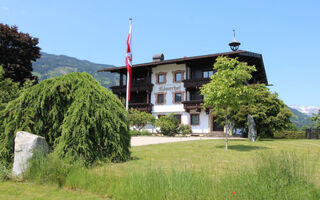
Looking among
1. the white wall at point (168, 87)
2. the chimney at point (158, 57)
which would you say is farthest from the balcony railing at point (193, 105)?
the chimney at point (158, 57)

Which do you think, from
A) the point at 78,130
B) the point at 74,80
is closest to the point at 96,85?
the point at 74,80

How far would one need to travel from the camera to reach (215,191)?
389 centimetres

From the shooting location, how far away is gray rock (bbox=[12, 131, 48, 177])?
6.69 m

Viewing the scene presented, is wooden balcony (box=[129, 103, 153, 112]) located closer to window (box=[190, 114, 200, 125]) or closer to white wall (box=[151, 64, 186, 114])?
white wall (box=[151, 64, 186, 114])

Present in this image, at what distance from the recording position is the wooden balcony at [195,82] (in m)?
30.8

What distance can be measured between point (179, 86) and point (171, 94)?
1606 mm

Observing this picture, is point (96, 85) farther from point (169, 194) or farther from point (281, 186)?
point (281, 186)

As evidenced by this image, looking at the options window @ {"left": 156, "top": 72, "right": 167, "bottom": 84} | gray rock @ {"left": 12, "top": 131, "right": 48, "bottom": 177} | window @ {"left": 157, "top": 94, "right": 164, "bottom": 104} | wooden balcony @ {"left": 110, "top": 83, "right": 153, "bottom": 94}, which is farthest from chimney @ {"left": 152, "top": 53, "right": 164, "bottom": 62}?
gray rock @ {"left": 12, "top": 131, "right": 48, "bottom": 177}

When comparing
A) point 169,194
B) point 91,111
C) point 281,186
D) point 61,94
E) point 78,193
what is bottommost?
point 78,193

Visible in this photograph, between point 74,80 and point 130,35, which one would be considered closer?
point 74,80

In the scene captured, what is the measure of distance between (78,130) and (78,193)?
2404mm

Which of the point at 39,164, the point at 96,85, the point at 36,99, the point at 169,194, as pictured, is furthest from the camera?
the point at 96,85

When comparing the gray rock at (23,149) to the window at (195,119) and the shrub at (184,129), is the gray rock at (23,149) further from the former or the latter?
the window at (195,119)

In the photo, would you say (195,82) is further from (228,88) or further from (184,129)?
(228,88)
